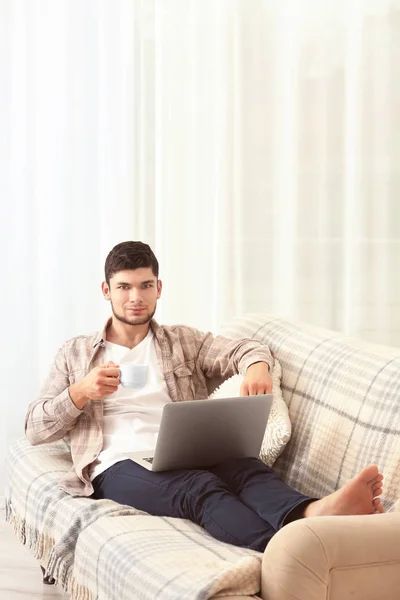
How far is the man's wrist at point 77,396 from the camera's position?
108 inches

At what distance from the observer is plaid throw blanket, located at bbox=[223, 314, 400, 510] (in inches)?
99.6

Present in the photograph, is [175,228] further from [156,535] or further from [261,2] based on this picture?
[156,535]

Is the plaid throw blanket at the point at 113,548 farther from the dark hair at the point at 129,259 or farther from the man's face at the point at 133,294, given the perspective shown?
the dark hair at the point at 129,259

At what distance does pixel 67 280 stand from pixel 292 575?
8.18 ft

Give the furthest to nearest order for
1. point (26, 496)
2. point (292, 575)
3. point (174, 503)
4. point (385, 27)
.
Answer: point (385, 27) < point (26, 496) < point (174, 503) < point (292, 575)

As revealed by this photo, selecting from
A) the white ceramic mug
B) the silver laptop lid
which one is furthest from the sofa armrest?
Answer: the white ceramic mug

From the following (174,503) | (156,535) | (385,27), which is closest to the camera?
(156,535)

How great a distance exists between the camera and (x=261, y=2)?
3979mm

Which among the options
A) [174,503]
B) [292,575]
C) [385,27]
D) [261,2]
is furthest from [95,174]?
[292,575]

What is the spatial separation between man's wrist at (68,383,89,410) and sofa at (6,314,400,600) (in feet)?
0.81

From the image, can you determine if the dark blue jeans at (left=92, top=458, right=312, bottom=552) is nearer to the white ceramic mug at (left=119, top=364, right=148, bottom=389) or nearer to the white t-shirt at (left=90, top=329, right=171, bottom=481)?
the white t-shirt at (left=90, top=329, right=171, bottom=481)

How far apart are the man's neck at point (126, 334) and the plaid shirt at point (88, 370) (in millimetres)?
38

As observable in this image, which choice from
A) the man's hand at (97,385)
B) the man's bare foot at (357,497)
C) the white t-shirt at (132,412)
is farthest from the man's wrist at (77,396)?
the man's bare foot at (357,497)

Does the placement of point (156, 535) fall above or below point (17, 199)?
below
